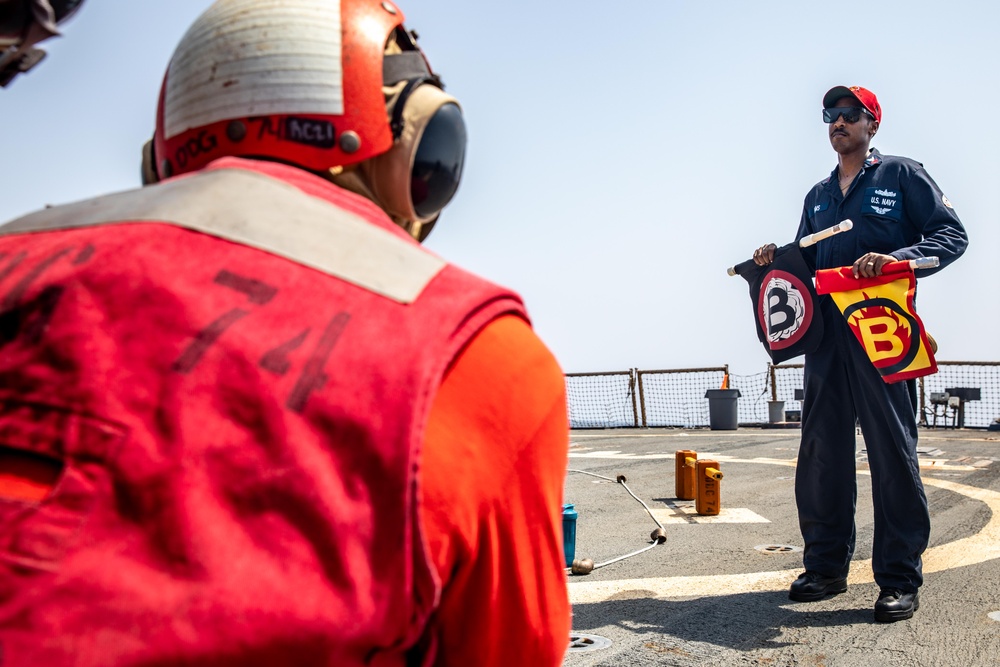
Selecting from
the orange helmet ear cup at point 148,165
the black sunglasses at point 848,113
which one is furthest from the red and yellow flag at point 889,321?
the orange helmet ear cup at point 148,165

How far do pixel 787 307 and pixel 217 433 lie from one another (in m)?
3.77

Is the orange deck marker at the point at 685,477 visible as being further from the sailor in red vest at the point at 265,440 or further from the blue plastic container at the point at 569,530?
the sailor in red vest at the point at 265,440

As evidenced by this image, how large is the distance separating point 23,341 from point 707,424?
17.0 m

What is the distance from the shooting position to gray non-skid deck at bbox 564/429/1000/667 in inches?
124

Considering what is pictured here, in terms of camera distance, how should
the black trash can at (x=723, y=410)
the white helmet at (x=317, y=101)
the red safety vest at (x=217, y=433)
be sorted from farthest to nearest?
the black trash can at (x=723, y=410) → the white helmet at (x=317, y=101) → the red safety vest at (x=217, y=433)

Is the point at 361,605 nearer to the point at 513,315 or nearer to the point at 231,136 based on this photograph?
the point at 513,315

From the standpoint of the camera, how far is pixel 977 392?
17.1m

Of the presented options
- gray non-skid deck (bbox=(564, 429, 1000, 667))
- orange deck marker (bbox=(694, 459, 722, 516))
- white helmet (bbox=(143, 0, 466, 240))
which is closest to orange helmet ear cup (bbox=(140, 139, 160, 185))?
white helmet (bbox=(143, 0, 466, 240))

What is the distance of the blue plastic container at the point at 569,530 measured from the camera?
4086 mm

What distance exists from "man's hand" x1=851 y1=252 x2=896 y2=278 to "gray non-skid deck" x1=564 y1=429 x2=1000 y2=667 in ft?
4.53

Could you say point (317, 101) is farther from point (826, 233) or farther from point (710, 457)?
point (710, 457)

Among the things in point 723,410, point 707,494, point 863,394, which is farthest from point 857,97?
point 723,410

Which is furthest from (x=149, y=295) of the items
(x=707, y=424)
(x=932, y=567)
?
(x=707, y=424)

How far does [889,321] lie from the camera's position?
3.83m
